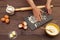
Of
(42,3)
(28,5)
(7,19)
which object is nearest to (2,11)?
(7,19)

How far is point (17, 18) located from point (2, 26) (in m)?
0.13

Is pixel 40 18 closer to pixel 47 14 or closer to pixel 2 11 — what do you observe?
pixel 47 14

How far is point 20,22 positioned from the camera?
4.50ft

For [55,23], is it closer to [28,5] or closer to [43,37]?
[43,37]

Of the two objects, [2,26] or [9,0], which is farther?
[9,0]

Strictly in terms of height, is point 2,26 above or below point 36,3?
below

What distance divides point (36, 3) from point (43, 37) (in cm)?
30

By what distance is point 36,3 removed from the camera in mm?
1448

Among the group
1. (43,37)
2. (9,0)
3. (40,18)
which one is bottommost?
(43,37)

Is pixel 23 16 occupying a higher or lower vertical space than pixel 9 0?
lower

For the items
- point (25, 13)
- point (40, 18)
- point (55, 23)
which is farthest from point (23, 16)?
point (55, 23)

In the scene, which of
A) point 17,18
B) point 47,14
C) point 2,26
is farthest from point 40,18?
point 2,26

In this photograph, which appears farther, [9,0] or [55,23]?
[9,0]

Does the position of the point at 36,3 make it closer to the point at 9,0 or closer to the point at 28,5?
the point at 28,5
